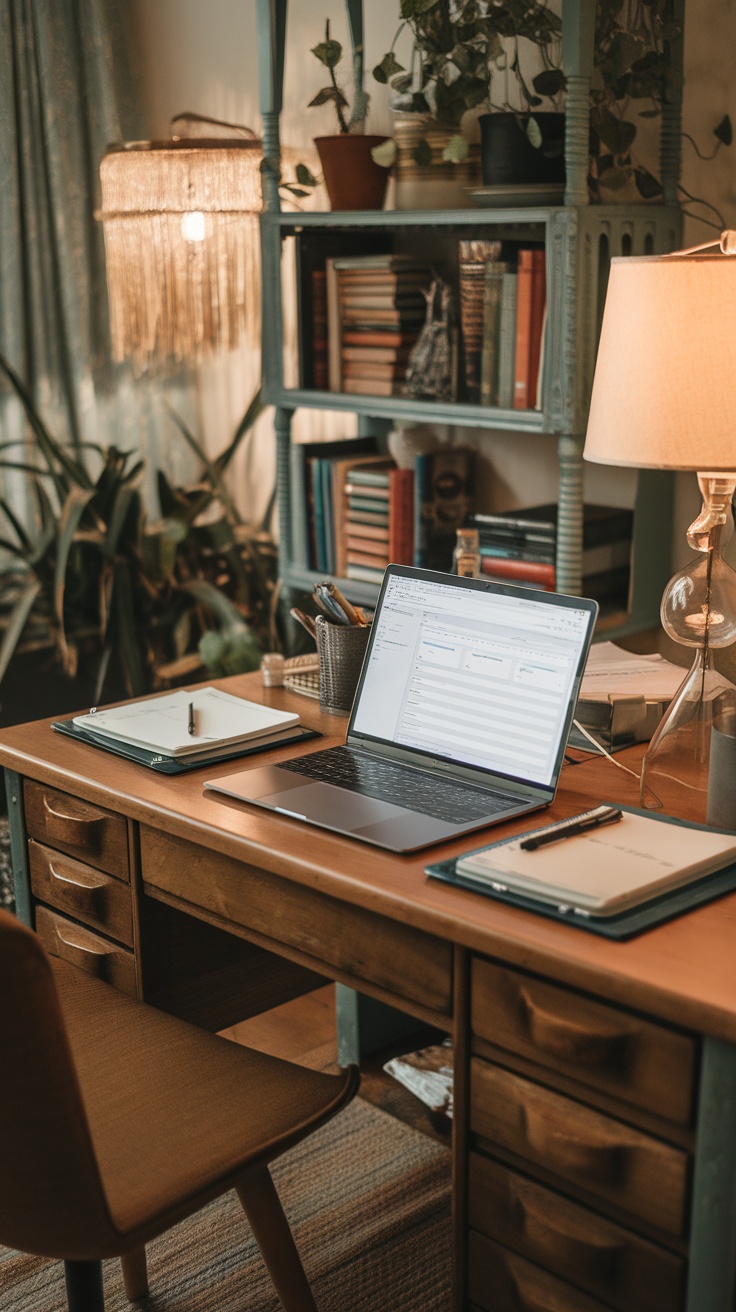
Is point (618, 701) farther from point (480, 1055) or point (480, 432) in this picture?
point (480, 432)

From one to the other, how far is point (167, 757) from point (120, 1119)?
471 mm

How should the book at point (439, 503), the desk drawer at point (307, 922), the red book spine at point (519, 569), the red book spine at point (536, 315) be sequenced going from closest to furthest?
the desk drawer at point (307, 922)
the red book spine at point (536, 315)
the red book spine at point (519, 569)
the book at point (439, 503)

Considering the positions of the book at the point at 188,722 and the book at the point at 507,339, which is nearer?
the book at the point at 188,722

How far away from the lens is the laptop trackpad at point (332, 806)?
56.8 inches

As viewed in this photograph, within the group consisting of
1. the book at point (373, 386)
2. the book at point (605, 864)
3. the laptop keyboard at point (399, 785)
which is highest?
the book at point (373, 386)

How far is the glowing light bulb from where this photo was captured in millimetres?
2605

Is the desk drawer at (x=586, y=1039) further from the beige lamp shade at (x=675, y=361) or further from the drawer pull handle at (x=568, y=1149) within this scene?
the beige lamp shade at (x=675, y=361)

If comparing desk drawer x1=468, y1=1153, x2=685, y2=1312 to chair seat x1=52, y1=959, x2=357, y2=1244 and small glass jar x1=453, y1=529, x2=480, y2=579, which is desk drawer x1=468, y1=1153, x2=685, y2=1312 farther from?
small glass jar x1=453, y1=529, x2=480, y2=579

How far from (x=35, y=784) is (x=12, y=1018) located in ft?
2.49

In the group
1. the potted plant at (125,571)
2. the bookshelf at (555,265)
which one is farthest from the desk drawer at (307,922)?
the potted plant at (125,571)

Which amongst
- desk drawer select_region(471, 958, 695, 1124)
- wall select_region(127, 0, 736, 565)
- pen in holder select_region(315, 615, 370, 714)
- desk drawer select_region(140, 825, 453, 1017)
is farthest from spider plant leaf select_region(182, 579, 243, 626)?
desk drawer select_region(471, 958, 695, 1124)

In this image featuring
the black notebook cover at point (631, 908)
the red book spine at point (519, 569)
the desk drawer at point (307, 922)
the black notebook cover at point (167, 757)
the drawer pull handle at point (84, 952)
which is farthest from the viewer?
the red book spine at point (519, 569)

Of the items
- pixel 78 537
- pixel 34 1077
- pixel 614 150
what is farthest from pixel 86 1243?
pixel 78 537

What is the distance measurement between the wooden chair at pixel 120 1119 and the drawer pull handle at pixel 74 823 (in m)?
0.18
